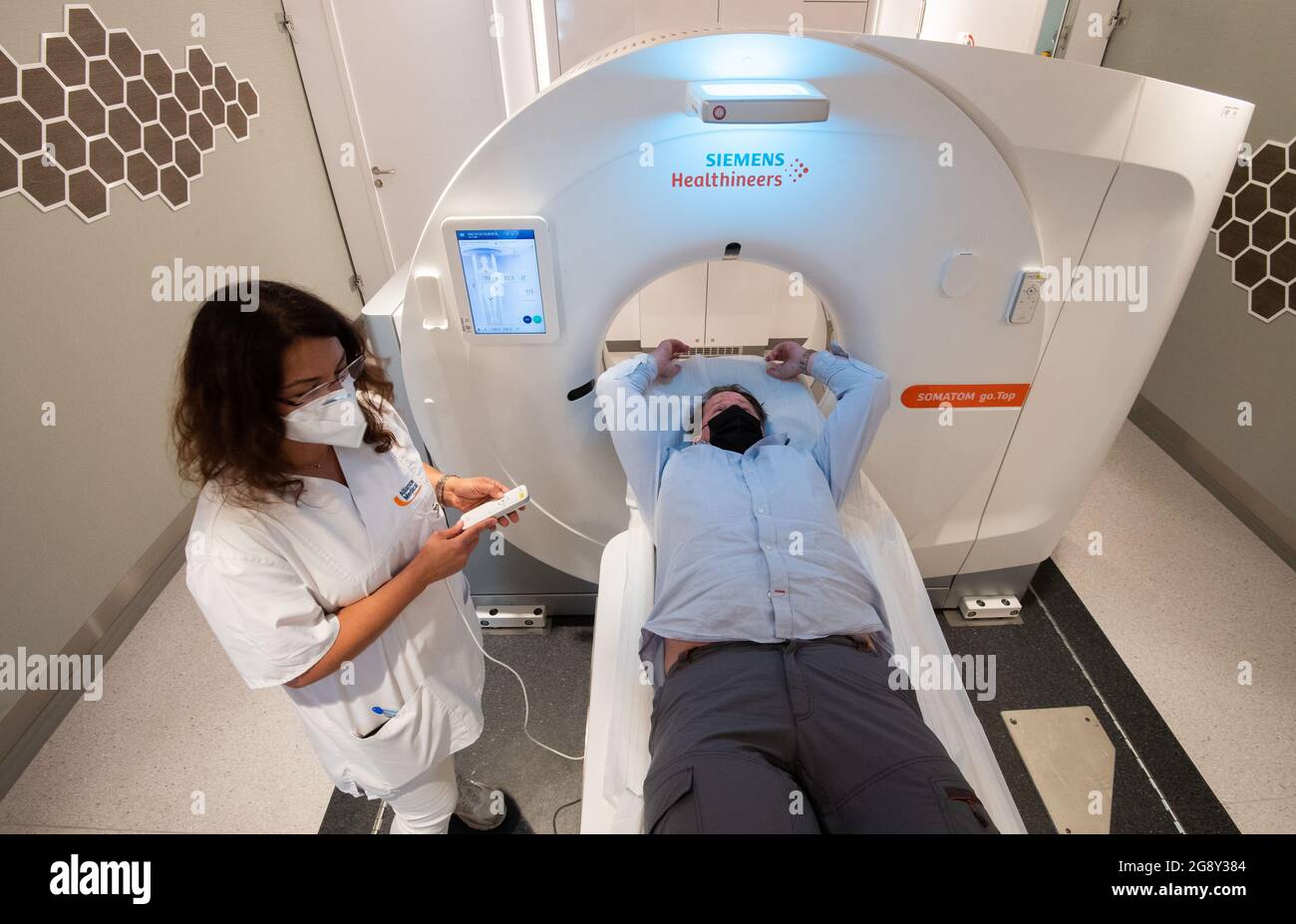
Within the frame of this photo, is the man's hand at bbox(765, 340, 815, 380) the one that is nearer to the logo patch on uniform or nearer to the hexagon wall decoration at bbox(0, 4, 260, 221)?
the logo patch on uniform

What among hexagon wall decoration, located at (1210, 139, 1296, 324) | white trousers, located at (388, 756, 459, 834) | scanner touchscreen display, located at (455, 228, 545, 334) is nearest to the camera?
white trousers, located at (388, 756, 459, 834)

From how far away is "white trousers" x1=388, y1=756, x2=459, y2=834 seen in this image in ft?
4.40

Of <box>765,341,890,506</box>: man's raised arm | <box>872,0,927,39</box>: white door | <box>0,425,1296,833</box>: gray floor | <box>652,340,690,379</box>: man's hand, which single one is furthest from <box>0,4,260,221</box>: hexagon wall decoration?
<box>872,0,927,39</box>: white door

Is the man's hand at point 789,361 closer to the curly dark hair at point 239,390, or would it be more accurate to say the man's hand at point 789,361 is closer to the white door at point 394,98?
the curly dark hair at point 239,390

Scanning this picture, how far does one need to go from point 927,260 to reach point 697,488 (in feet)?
2.44

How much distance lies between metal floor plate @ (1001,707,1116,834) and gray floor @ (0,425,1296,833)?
0.25 metres

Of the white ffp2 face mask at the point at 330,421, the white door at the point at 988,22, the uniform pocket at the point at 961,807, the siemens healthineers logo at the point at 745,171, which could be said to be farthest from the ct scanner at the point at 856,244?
the white door at the point at 988,22

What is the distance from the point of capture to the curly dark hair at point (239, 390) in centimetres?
89

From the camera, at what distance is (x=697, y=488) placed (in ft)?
5.26

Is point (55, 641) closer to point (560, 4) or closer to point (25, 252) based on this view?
point (25, 252)

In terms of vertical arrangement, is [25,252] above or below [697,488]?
above

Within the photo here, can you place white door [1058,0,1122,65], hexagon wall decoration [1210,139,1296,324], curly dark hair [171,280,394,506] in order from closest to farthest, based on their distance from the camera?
curly dark hair [171,280,394,506] → hexagon wall decoration [1210,139,1296,324] → white door [1058,0,1122,65]

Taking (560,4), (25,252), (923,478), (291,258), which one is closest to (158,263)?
(25,252)
